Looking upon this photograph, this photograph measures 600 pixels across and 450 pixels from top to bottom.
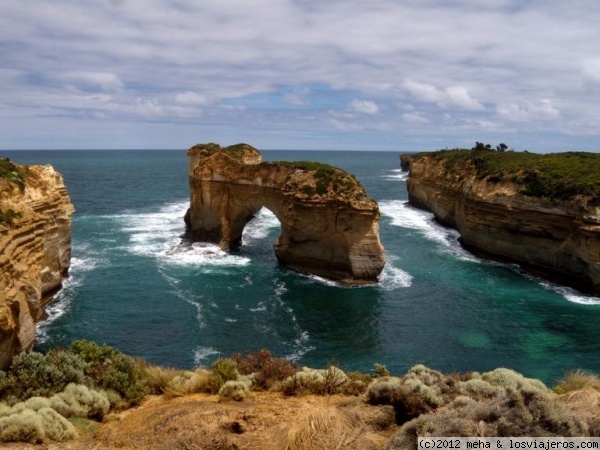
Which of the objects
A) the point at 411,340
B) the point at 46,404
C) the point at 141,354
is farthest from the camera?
the point at 411,340

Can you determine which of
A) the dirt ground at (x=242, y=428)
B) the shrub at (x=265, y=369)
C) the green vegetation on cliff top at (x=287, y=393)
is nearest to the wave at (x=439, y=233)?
the green vegetation on cliff top at (x=287, y=393)

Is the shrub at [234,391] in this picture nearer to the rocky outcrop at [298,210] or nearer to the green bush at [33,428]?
the green bush at [33,428]

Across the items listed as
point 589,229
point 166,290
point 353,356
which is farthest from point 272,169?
point 589,229

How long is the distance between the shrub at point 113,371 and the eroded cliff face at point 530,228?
34664 mm

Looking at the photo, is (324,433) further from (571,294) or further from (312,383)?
(571,294)

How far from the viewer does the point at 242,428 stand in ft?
→ 36.0

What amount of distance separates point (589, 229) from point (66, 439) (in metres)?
37.5

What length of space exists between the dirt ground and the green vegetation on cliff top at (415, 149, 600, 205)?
34969 millimetres

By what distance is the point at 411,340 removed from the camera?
2928cm

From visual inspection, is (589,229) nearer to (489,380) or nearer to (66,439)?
(489,380)

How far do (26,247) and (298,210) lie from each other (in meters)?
22.2

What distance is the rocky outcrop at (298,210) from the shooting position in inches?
1533

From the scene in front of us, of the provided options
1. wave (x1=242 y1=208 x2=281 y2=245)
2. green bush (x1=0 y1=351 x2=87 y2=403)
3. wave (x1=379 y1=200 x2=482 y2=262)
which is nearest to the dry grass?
green bush (x1=0 y1=351 x2=87 y2=403)

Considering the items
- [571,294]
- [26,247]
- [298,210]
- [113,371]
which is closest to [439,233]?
[571,294]
